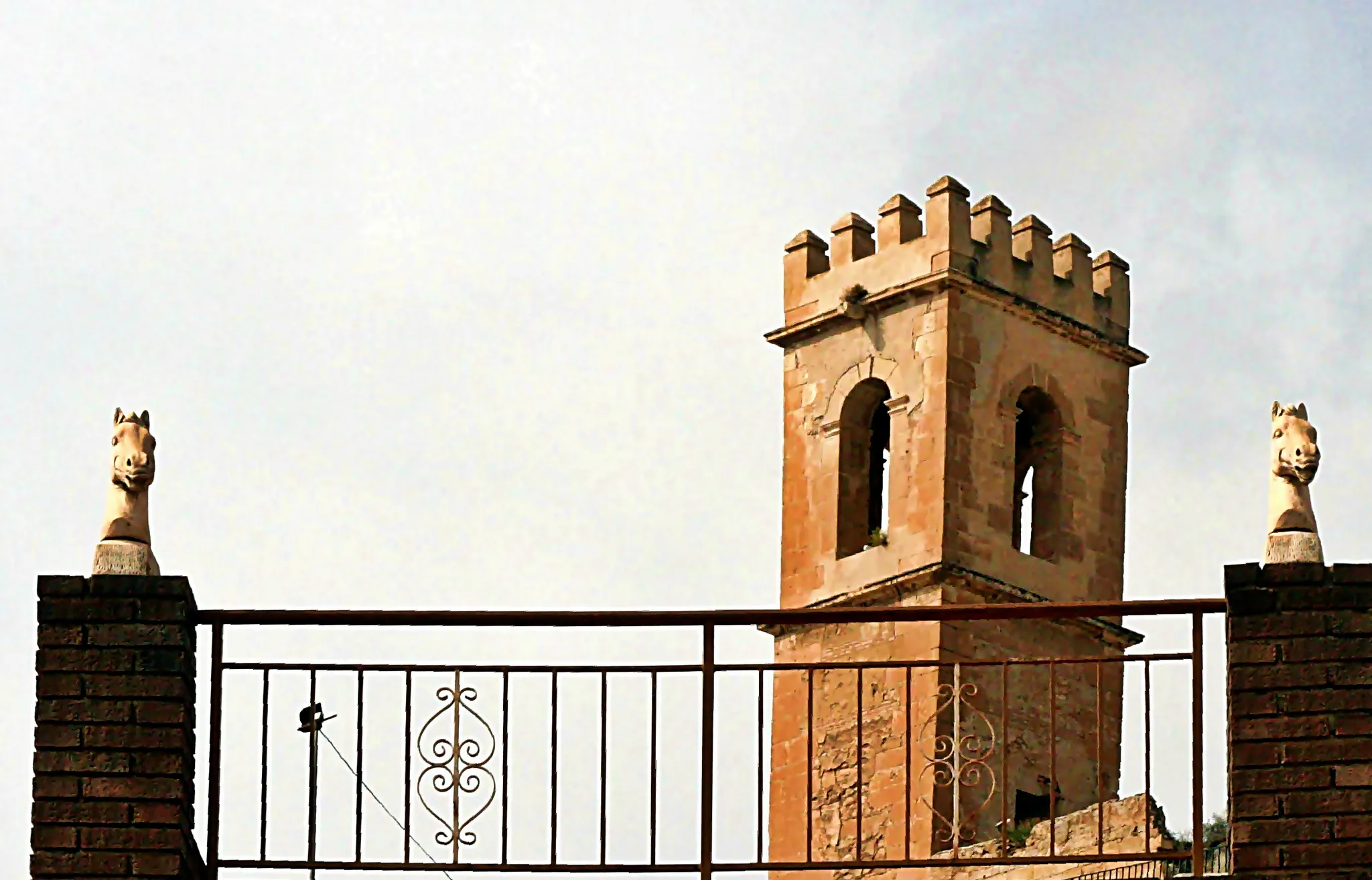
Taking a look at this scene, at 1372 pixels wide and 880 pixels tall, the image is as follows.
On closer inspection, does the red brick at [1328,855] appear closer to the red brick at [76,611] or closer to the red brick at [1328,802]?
the red brick at [1328,802]

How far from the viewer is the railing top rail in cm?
1242

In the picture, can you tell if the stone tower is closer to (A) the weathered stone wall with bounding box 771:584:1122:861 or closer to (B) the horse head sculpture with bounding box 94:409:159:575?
(A) the weathered stone wall with bounding box 771:584:1122:861

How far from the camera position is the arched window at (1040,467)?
41406mm

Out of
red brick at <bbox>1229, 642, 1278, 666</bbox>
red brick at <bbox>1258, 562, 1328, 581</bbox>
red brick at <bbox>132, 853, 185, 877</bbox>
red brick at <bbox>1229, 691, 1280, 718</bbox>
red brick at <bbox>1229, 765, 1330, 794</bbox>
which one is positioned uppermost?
red brick at <bbox>1258, 562, 1328, 581</bbox>

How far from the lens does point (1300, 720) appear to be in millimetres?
12133

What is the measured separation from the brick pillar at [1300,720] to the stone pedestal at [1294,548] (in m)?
0.04

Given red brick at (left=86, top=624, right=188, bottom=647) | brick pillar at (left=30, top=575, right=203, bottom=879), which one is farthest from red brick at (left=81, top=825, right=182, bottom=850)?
red brick at (left=86, top=624, right=188, bottom=647)

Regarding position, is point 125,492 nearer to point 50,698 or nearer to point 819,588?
point 50,698

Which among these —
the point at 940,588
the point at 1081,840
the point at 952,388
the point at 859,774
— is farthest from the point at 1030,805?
the point at 859,774

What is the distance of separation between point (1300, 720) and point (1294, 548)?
60cm

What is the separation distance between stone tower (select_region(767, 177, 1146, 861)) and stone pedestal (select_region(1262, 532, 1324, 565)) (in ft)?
82.0

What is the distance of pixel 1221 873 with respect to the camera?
40.4 ft

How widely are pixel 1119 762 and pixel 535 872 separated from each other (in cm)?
2836

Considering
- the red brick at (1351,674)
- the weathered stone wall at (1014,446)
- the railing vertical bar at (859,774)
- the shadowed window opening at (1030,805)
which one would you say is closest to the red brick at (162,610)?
the railing vertical bar at (859,774)
